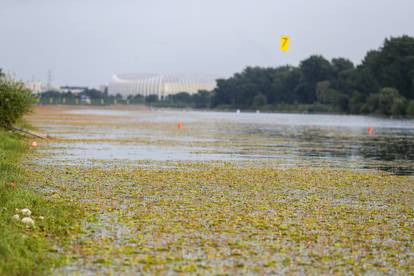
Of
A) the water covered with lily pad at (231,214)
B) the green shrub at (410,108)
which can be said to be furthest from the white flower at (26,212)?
the green shrub at (410,108)

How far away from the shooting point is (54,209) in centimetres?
1356

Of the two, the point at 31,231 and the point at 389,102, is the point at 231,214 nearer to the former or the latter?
the point at 31,231

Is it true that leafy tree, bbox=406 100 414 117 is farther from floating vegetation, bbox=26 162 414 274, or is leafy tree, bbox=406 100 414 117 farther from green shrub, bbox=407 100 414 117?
floating vegetation, bbox=26 162 414 274

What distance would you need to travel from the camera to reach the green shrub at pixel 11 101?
118 feet

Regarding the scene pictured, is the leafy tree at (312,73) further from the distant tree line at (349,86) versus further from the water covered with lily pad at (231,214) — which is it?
the water covered with lily pad at (231,214)

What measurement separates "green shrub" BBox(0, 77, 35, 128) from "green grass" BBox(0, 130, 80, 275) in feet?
63.9

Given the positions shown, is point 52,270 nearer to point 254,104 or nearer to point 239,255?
point 239,255

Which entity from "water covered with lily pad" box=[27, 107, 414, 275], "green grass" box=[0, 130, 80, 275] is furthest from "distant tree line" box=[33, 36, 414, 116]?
"green grass" box=[0, 130, 80, 275]

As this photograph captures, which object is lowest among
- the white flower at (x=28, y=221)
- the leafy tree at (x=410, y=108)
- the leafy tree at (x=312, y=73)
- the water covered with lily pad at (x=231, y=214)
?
the water covered with lily pad at (x=231, y=214)

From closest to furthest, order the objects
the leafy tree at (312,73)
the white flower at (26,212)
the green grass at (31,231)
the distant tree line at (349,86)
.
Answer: the green grass at (31,231) < the white flower at (26,212) < the distant tree line at (349,86) < the leafy tree at (312,73)

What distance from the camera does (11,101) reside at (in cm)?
3653

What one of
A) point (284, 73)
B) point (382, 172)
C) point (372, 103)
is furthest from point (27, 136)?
point (284, 73)

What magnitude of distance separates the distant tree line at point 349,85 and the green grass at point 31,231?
106m

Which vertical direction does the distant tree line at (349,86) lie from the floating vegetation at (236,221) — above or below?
above
